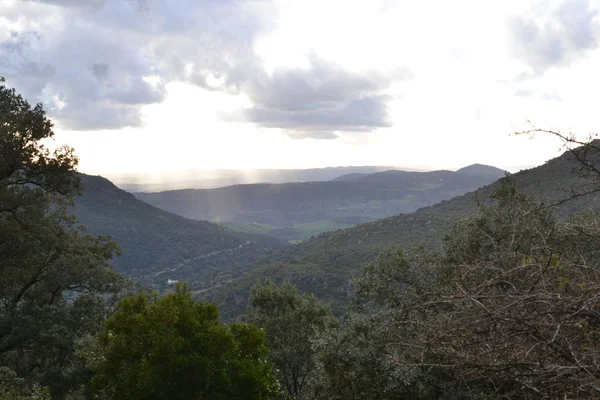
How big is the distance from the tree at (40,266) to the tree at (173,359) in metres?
7.96

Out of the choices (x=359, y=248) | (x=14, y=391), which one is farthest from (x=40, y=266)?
(x=359, y=248)

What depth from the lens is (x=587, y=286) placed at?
186 inches

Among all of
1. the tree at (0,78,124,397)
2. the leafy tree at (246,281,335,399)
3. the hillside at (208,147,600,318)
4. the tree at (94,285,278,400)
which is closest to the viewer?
the tree at (94,285,278,400)

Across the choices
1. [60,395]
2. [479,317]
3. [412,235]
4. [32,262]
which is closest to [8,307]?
[32,262]

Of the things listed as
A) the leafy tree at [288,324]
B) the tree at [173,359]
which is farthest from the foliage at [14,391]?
the leafy tree at [288,324]

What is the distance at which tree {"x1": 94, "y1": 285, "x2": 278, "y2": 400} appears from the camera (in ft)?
38.4

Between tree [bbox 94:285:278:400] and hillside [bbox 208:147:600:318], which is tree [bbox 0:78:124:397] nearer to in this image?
tree [bbox 94:285:278:400]

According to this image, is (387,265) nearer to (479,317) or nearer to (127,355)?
(127,355)

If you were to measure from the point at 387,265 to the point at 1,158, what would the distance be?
17.4 meters

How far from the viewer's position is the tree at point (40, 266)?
18.2 m

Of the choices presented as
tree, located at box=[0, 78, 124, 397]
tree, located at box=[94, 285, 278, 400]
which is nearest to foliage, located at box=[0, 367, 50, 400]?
tree, located at box=[94, 285, 278, 400]

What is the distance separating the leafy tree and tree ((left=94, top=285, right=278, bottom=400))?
42.2 feet

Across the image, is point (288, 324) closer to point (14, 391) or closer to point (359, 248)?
point (14, 391)

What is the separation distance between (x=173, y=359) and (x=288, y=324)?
15.9 meters
